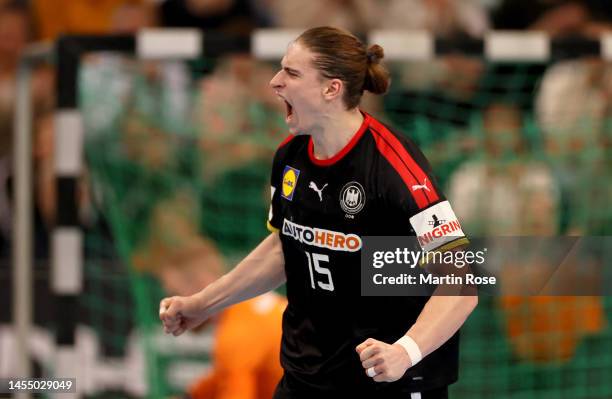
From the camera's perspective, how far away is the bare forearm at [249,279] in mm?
3209

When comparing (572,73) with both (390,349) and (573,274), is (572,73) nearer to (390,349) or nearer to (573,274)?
(573,274)

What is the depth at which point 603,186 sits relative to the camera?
5188 mm

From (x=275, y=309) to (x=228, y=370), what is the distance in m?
0.32

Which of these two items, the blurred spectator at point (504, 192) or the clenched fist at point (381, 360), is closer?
the clenched fist at point (381, 360)

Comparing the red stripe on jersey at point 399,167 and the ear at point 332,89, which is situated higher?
the ear at point 332,89

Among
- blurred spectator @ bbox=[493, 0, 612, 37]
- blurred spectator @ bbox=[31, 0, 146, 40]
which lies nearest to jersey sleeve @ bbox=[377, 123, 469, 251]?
blurred spectator @ bbox=[493, 0, 612, 37]

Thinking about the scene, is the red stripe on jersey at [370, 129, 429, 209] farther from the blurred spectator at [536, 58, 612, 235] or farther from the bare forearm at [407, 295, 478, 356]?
the blurred spectator at [536, 58, 612, 235]

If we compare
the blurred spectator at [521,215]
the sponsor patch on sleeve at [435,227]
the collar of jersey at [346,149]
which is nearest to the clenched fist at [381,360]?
the sponsor patch on sleeve at [435,227]

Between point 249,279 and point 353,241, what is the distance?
45 centimetres

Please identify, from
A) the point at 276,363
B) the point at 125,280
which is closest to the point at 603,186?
the point at 276,363

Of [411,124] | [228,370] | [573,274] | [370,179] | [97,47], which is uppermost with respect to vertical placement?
[97,47]

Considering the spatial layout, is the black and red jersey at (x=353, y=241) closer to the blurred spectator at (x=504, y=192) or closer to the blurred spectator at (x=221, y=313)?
the blurred spectator at (x=221, y=313)

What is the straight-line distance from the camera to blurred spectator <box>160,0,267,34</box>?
21.7 feet

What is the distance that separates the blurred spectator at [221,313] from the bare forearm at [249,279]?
1.06m
